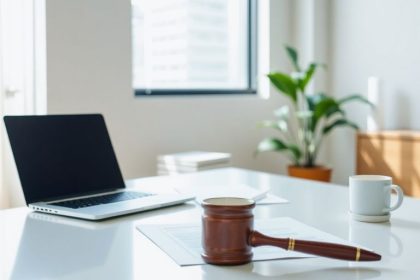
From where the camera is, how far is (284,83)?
373 centimetres

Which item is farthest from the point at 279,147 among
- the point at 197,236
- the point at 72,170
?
the point at 197,236

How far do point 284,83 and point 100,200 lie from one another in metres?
2.54

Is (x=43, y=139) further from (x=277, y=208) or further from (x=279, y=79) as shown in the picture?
(x=279, y=79)

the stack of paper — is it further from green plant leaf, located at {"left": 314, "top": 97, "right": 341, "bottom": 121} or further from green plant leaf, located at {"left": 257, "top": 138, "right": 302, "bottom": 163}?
green plant leaf, located at {"left": 314, "top": 97, "right": 341, "bottom": 121}

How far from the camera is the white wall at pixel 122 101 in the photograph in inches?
119

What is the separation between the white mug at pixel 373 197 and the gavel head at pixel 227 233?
0.40 metres

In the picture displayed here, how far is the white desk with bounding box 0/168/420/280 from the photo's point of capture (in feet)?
2.80

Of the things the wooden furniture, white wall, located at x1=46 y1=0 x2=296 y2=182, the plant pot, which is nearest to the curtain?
white wall, located at x1=46 y1=0 x2=296 y2=182

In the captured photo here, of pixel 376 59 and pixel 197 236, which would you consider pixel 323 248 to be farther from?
pixel 376 59

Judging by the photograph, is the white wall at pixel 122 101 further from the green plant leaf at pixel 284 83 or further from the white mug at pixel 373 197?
the white mug at pixel 373 197

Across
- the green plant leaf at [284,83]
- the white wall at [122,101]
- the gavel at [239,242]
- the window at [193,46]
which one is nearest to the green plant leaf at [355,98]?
the green plant leaf at [284,83]

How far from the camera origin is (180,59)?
3.90 metres

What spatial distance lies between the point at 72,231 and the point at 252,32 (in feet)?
11.2

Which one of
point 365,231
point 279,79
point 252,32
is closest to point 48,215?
point 365,231
